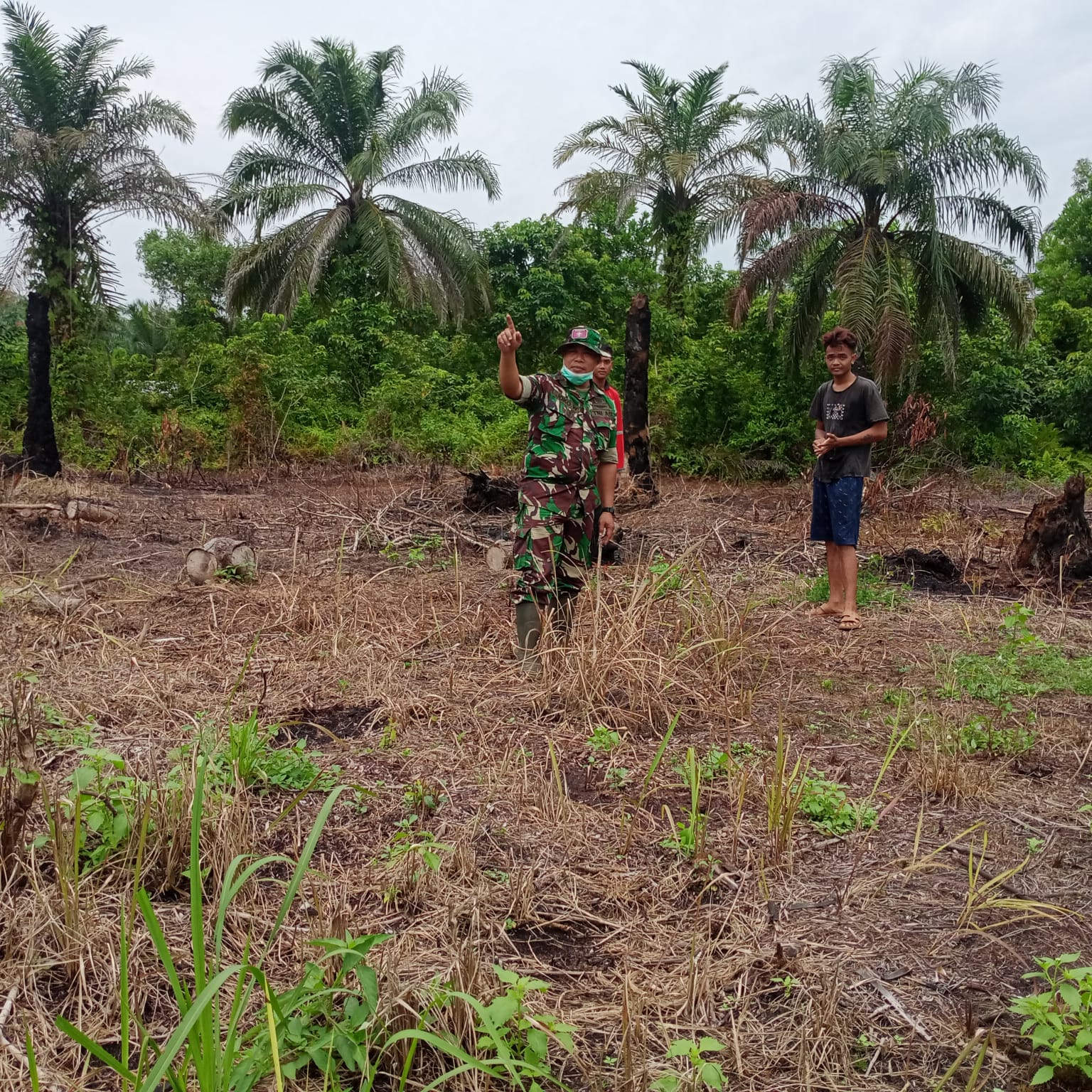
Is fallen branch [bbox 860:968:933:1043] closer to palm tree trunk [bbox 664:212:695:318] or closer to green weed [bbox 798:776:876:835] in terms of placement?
green weed [bbox 798:776:876:835]

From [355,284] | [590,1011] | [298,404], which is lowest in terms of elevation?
[590,1011]

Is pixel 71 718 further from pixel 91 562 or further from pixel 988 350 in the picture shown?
pixel 988 350

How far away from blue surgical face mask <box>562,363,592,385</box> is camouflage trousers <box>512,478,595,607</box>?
0.48 m

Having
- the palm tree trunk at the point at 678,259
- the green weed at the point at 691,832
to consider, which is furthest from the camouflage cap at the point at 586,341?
the palm tree trunk at the point at 678,259

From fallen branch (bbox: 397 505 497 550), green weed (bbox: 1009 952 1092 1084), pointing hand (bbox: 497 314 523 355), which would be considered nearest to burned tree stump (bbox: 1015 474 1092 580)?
fallen branch (bbox: 397 505 497 550)

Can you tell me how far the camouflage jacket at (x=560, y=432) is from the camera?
168 inches

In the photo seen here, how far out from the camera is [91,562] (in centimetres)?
673

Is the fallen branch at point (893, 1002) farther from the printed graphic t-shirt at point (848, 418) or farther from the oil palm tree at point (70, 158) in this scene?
the oil palm tree at point (70, 158)

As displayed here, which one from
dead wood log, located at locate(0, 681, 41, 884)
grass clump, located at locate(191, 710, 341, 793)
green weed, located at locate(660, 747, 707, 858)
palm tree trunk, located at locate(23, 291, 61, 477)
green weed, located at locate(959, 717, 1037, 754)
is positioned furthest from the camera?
palm tree trunk, located at locate(23, 291, 61, 477)

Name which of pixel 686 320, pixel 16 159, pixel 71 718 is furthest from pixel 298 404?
pixel 71 718

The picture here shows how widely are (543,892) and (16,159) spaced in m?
15.3

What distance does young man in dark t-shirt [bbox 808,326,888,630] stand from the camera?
5379mm

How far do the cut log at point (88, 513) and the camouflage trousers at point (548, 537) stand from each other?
5619 mm

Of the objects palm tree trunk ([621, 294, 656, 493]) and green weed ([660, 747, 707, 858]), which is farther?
palm tree trunk ([621, 294, 656, 493])
